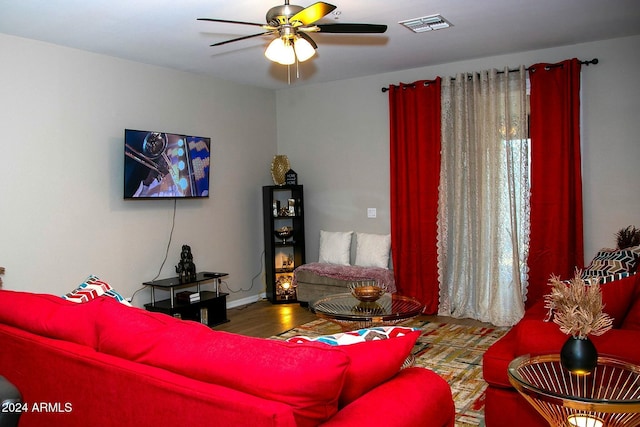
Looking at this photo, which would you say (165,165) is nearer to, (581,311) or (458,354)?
(458,354)

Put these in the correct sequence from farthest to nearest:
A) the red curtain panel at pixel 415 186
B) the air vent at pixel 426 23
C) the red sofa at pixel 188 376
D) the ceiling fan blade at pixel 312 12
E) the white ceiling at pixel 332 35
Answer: the red curtain panel at pixel 415 186, the air vent at pixel 426 23, the white ceiling at pixel 332 35, the ceiling fan blade at pixel 312 12, the red sofa at pixel 188 376

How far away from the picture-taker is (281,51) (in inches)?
134

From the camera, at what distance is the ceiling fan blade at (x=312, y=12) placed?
289cm

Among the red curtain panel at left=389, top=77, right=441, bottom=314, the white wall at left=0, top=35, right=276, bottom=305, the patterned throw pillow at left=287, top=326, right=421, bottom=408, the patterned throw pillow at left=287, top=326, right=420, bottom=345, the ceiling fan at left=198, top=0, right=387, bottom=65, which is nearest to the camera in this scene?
the patterned throw pillow at left=287, top=326, right=421, bottom=408

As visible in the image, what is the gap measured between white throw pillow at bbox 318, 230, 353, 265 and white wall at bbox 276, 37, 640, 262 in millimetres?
183

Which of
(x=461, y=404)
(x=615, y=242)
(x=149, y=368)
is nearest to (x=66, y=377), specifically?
(x=149, y=368)

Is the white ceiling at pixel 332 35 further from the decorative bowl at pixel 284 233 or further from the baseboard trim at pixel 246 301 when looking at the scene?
the baseboard trim at pixel 246 301

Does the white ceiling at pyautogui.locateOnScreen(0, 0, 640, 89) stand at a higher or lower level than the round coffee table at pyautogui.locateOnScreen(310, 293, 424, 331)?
higher

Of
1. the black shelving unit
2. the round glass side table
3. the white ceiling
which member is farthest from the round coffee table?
the black shelving unit

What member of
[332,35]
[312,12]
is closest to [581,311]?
[312,12]

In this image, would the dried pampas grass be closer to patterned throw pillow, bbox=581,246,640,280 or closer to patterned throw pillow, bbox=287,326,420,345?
patterned throw pillow, bbox=287,326,420,345

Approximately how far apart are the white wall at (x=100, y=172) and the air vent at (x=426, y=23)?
2648 mm

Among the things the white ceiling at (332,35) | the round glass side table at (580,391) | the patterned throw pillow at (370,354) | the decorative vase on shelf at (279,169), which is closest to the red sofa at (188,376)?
the patterned throw pillow at (370,354)

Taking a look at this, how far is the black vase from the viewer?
200cm
